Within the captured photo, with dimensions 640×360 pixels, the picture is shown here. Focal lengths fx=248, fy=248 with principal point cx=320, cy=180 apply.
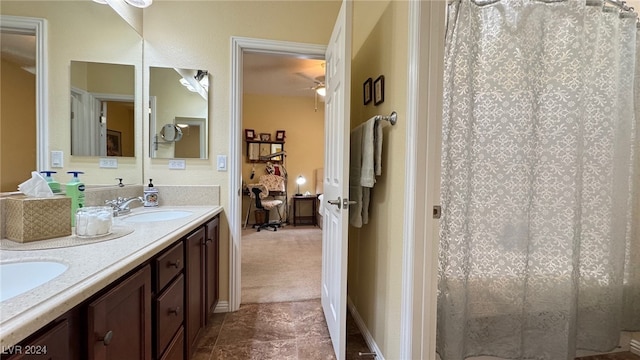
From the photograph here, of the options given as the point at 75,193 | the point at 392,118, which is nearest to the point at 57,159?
the point at 75,193

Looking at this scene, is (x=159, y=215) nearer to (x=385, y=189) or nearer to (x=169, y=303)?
(x=169, y=303)

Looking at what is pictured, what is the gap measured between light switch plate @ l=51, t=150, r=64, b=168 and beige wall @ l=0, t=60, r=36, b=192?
0.65ft

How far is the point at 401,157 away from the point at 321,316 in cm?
140

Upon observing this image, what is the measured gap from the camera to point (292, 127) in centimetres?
520

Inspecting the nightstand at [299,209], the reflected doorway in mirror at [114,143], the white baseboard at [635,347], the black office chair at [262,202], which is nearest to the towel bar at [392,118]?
the reflected doorway in mirror at [114,143]

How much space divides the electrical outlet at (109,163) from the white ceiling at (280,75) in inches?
83.8

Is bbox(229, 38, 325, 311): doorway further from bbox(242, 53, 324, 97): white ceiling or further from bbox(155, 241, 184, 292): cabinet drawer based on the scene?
bbox(242, 53, 324, 97): white ceiling

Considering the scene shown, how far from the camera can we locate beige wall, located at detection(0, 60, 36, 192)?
0.89 metres

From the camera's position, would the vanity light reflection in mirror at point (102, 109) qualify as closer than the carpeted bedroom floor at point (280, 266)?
Yes

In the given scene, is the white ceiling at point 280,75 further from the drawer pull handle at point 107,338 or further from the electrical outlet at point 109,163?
the drawer pull handle at point 107,338

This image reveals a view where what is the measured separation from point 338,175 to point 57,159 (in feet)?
4.71

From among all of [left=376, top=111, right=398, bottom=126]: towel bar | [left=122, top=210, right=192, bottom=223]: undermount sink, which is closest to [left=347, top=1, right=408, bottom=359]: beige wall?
[left=376, top=111, right=398, bottom=126]: towel bar

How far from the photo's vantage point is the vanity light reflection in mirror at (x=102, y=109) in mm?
1385

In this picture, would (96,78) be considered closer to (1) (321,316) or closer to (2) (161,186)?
(2) (161,186)
